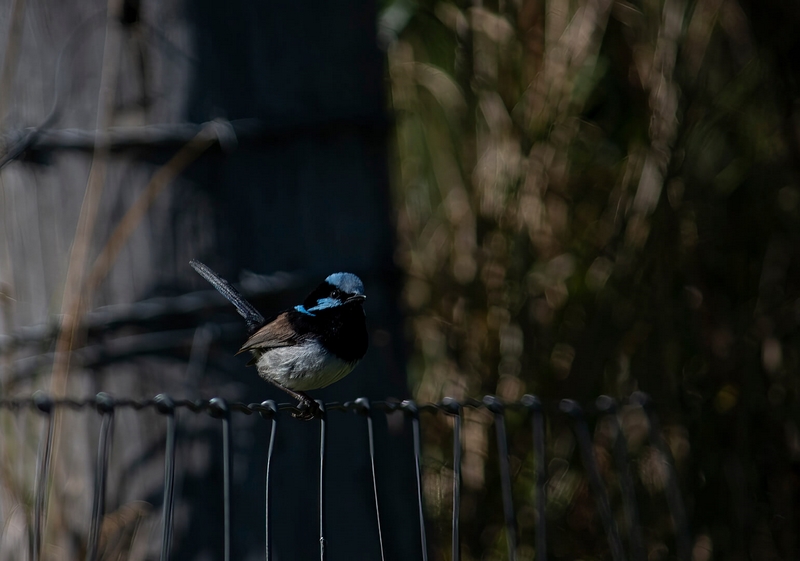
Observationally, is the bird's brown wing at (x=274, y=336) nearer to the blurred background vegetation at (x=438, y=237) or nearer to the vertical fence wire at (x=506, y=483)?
the blurred background vegetation at (x=438, y=237)

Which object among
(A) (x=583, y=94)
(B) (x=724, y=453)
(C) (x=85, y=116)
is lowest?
(B) (x=724, y=453)

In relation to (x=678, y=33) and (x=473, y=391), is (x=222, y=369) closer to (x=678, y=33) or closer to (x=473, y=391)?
(x=473, y=391)

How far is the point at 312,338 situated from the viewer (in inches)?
96.1

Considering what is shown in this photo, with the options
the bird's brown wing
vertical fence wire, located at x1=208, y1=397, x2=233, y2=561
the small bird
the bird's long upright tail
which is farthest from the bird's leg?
vertical fence wire, located at x1=208, y1=397, x2=233, y2=561

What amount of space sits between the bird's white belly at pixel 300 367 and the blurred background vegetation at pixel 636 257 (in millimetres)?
1249

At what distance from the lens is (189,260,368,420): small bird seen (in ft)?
7.70

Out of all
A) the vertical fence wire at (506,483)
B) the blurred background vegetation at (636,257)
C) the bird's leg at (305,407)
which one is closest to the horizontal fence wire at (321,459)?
the vertical fence wire at (506,483)

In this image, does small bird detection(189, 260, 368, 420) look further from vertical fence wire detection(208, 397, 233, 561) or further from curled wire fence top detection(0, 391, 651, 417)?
vertical fence wire detection(208, 397, 233, 561)

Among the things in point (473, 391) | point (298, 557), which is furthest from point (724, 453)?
point (298, 557)

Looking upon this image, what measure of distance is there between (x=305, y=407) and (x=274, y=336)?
23 cm

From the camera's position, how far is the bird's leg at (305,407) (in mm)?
2303

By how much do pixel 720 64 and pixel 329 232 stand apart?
2354mm

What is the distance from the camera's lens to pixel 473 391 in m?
3.89

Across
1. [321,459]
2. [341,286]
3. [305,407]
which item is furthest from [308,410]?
[321,459]
